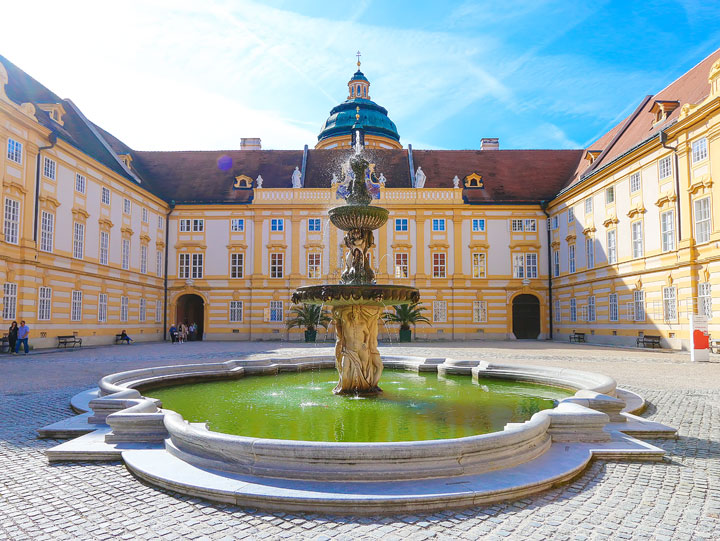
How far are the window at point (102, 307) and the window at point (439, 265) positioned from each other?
20907mm

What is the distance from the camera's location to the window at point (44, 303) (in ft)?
77.8

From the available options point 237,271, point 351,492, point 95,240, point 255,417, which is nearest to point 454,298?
point 237,271

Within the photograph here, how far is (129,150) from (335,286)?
3624 cm

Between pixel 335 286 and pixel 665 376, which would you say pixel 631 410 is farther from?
pixel 665 376

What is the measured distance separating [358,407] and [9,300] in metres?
19.8

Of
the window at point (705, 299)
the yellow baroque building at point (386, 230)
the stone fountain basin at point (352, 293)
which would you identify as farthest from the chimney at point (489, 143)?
the stone fountain basin at point (352, 293)

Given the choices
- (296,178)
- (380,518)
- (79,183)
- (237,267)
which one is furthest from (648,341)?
(79,183)

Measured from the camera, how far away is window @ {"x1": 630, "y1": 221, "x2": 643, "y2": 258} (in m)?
26.2

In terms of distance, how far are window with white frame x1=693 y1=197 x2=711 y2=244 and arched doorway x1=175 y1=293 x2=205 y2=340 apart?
102 feet

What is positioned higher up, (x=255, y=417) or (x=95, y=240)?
(x=95, y=240)

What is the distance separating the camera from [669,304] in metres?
23.9

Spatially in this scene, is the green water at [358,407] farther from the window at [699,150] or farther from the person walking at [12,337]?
the window at [699,150]

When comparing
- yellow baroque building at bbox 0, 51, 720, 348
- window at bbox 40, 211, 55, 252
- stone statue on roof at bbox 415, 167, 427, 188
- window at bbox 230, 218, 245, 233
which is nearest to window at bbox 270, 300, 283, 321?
yellow baroque building at bbox 0, 51, 720, 348

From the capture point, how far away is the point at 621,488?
511 centimetres
